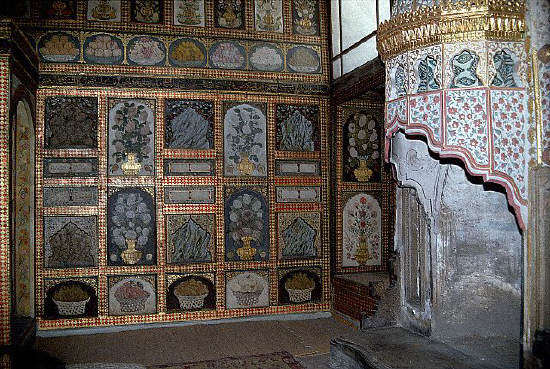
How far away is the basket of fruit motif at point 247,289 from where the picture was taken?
28.6ft

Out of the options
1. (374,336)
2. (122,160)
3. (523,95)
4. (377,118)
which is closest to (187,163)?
(122,160)

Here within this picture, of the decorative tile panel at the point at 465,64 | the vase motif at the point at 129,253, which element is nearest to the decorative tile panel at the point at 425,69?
the decorative tile panel at the point at 465,64

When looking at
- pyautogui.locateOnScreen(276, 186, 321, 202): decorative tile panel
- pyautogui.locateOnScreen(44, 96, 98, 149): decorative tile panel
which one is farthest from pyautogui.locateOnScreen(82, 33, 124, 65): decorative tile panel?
pyautogui.locateOnScreen(276, 186, 321, 202): decorative tile panel

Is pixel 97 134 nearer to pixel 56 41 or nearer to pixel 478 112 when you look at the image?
pixel 56 41

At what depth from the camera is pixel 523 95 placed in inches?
173

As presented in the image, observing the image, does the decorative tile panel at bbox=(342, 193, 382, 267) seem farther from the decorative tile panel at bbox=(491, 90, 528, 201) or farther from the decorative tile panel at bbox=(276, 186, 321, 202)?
the decorative tile panel at bbox=(491, 90, 528, 201)

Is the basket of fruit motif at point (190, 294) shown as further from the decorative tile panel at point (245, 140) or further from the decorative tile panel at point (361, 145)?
the decorative tile panel at point (361, 145)

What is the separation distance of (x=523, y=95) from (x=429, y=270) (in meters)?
2.13

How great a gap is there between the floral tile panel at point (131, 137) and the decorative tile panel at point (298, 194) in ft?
7.10

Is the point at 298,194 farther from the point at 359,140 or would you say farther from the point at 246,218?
the point at 359,140

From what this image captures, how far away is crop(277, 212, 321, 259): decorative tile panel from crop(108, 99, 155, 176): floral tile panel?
7.76 feet

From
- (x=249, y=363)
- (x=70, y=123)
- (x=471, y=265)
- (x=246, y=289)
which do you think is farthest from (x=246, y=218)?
(x=471, y=265)

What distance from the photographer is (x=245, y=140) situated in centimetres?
882

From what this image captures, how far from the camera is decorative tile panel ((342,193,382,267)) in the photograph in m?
9.06
